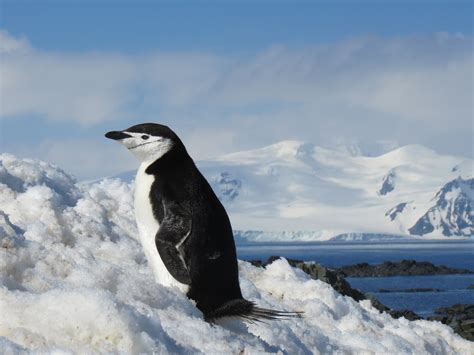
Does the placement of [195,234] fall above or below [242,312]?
above

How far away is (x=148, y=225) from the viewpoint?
766 cm

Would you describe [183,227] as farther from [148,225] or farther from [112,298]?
[112,298]

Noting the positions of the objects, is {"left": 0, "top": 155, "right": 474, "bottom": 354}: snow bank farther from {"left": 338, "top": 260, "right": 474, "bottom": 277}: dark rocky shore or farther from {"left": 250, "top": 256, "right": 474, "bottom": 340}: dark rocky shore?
{"left": 338, "top": 260, "right": 474, "bottom": 277}: dark rocky shore

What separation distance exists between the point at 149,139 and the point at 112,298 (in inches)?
111

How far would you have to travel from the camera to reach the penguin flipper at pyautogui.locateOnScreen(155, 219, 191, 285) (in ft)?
23.7

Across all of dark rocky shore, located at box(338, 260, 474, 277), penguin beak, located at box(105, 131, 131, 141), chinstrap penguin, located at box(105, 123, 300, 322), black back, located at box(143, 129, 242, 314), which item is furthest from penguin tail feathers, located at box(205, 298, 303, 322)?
dark rocky shore, located at box(338, 260, 474, 277)

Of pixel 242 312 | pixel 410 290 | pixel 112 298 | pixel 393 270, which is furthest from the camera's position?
pixel 393 270

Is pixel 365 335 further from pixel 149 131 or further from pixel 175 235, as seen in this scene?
pixel 149 131

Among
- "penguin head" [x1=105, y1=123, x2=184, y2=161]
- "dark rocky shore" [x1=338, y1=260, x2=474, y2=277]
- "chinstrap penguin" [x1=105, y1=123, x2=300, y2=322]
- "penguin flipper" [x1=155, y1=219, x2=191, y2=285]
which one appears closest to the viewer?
"chinstrap penguin" [x1=105, y1=123, x2=300, y2=322]

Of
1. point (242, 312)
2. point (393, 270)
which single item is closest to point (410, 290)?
point (393, 270)

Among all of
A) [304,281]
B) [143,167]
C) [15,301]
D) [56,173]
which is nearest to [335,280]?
[304,281]

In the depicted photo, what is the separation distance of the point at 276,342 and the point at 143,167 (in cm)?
208

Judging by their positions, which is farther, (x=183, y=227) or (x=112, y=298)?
(x=183, y=227)

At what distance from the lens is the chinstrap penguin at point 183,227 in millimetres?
7039
